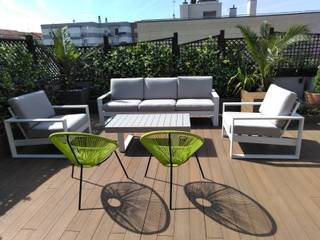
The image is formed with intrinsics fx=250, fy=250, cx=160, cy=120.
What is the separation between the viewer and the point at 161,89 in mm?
5230

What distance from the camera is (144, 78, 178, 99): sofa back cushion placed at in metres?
5.21

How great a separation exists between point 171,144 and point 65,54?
13.7ft

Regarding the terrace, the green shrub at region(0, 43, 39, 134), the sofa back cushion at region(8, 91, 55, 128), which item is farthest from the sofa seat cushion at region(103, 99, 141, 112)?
the green shrub at region(0, 43, 39, 134)

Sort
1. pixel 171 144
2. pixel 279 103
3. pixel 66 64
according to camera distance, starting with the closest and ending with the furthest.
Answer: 1. pixel 171 144
2. pixel 279 103
3. pixel 66 64

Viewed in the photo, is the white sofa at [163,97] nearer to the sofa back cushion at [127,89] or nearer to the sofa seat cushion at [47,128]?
the sofa back cushion at [127,89]

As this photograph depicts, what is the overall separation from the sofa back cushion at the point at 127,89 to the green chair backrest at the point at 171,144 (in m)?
2.97

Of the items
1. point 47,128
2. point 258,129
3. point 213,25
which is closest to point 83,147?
point 47,128

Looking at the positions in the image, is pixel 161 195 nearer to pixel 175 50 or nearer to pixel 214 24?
pixel 175 50

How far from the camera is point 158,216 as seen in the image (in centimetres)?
230

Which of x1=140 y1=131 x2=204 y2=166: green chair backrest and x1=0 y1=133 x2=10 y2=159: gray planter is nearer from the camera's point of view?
x1=140 y1=131 x2=204 y2=166: green chair backrest

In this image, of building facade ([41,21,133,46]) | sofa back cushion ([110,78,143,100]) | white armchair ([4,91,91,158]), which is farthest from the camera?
building facade ([41,21,133,46])

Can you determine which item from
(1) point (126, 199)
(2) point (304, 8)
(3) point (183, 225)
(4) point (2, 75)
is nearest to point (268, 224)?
(3) point (183, 225)

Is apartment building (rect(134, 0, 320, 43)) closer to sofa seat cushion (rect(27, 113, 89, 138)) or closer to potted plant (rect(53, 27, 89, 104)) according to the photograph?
potted plant (rect(53, 27, 89, 104))

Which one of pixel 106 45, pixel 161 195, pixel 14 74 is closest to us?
pixel 161 195
